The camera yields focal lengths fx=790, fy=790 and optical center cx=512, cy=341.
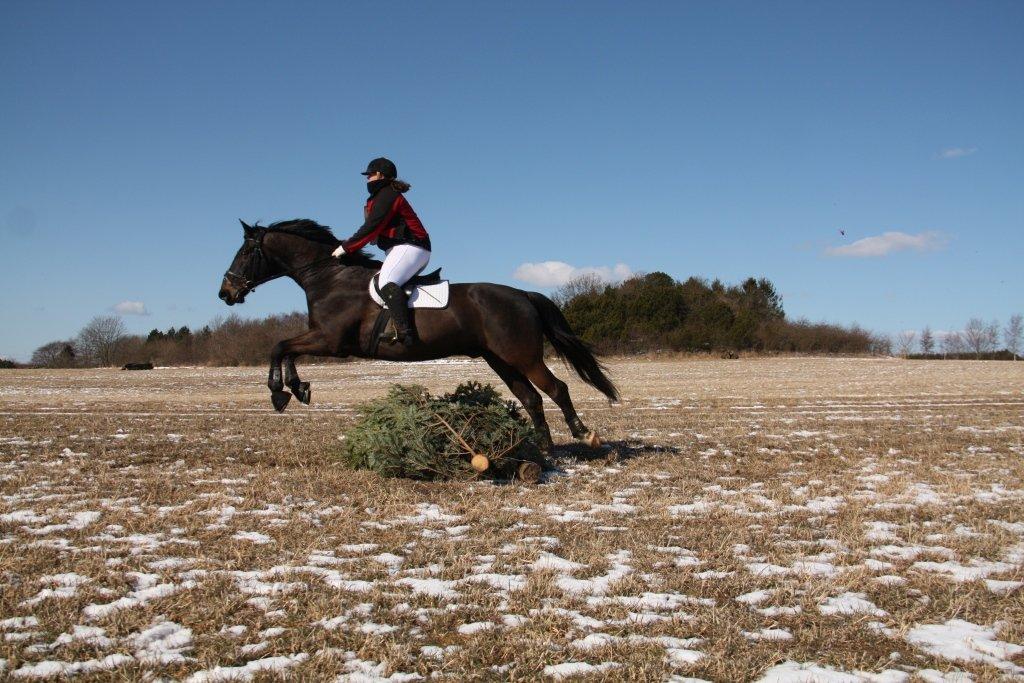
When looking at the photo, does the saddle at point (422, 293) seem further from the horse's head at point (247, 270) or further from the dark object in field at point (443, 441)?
the horse's head at point (247, 270)

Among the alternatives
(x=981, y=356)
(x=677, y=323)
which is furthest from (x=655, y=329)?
(x=981, y=356)

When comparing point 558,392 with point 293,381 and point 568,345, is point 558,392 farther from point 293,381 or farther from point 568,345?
point 293,381

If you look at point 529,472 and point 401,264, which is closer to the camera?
point 529,472

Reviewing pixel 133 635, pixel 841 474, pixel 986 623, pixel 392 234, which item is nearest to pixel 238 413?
pixel 392 234

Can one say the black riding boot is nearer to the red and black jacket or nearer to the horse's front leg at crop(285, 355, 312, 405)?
the red and black jacket

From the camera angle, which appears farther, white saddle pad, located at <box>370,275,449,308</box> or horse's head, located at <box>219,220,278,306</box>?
horse's head, located at <box>219,220,278,306</box>

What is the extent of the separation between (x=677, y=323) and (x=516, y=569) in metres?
72.6

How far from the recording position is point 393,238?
8.95 m

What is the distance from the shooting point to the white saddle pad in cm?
880

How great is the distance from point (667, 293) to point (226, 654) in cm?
7443

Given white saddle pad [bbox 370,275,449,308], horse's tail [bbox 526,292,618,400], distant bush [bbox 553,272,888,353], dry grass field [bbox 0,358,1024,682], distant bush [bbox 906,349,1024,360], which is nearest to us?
dry grass field [bbox 0,358,1024,682]

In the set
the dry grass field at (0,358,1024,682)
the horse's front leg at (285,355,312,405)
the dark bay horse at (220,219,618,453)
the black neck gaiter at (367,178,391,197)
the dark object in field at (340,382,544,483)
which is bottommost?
the dry grass field at (0,358,1024,682)

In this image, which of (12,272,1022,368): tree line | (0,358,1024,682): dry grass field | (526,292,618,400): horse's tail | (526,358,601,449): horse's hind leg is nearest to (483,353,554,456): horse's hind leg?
(526,358,601,449): horse's hind leg

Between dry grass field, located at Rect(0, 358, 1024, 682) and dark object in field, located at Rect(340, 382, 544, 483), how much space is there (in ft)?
0.85
